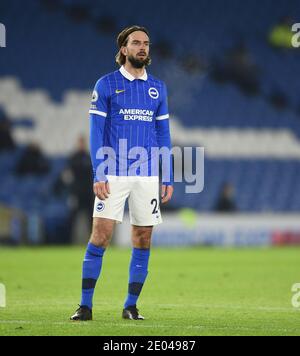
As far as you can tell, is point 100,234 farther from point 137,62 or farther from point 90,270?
point 137,62

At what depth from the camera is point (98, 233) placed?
641 centimetres

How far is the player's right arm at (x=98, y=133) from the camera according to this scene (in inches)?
251

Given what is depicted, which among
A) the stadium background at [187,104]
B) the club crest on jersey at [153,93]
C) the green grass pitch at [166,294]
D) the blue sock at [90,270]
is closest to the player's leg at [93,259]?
the blue sock at [90,270]

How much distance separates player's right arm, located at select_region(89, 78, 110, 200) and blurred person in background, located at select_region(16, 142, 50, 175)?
11813 mm

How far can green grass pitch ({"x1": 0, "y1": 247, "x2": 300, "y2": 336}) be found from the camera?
6.18 meters

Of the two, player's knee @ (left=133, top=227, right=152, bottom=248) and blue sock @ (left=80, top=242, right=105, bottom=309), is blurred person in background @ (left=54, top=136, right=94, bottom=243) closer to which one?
player's knee @ (left=133, top=227, right=152, bottom=248)

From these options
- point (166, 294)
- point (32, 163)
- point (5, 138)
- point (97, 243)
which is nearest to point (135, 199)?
point (97, 243)

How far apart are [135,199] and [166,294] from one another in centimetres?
244

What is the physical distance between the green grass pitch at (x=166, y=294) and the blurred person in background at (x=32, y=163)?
3.58 meters

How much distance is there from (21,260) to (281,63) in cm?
1025

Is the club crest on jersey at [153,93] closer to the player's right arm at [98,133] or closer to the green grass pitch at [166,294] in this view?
the player's right arm at [98,133]

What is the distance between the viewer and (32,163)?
18312 mm

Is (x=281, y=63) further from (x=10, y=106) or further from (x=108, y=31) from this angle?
(x=10, y=106)
